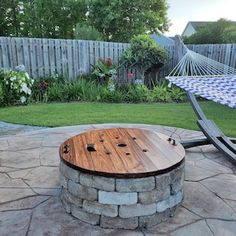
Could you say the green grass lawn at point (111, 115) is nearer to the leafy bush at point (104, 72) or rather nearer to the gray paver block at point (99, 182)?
the leafy bush at point (104, 72)

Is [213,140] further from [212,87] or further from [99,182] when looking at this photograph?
[99,182]

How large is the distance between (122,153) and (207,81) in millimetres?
2006

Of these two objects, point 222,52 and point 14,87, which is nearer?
point 14,87

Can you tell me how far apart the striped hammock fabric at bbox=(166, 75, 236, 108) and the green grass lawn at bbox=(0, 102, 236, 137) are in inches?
36.0

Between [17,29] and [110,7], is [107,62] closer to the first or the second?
[110,7]

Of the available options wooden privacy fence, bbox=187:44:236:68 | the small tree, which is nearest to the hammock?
the small tree

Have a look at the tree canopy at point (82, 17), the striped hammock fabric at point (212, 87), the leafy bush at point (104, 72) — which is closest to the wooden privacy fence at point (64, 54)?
the leafy bush at point (104, 72)

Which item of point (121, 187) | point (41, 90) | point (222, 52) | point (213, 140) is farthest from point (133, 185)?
point (222, 52)

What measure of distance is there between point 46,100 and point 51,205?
4.70 meters

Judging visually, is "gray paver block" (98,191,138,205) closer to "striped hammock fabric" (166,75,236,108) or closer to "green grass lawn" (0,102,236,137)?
"striped hammock fabric" (166,75,236,108)

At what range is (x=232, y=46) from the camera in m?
8.02

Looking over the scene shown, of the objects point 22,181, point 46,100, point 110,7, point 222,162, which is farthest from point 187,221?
point 110,7

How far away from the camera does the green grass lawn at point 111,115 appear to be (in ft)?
15.9

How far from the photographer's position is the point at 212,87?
11.8ft
